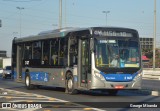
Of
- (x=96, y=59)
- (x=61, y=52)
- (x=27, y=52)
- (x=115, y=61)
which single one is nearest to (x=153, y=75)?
(x=27, y=52)

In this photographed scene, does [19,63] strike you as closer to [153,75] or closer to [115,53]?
[115,53]

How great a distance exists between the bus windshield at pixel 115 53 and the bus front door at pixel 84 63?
0.61 m

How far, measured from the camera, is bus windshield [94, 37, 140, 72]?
779 inches

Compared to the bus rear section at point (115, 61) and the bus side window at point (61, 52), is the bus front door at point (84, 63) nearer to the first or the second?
the bus rear section at point (115, 61)

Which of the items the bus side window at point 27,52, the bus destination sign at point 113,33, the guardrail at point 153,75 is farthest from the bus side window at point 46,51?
the guardrail at point 153,75

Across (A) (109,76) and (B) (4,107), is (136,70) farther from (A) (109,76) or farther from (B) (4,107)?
(B) (4,107)

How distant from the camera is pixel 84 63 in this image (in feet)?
67.0

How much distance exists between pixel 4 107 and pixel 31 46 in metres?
11.4

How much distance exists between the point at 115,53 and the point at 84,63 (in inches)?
61.3

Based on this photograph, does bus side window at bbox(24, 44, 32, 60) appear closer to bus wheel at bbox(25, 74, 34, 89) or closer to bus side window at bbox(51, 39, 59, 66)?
bus wheel at bbox(25, 74, 34, 89)

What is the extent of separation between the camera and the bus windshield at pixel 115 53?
1978cm

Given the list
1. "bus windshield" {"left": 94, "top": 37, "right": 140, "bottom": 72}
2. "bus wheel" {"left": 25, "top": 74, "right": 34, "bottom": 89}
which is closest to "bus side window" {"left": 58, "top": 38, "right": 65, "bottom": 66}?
"bus windshield" {"left": 94, "top": 37, "right": 140, "bottom": 72}

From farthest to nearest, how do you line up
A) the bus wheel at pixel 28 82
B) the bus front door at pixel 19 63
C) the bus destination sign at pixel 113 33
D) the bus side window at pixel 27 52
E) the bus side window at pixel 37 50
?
the bus front door at pixel 19 63, the bus wheel at pixel 28 82, the bus side window at pixel 27 52, the bus side window at pixel 37 50, the bus destination sign at pixel 113 33

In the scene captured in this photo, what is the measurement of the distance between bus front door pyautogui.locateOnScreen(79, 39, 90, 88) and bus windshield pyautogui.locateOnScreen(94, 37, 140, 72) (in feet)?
2.01
